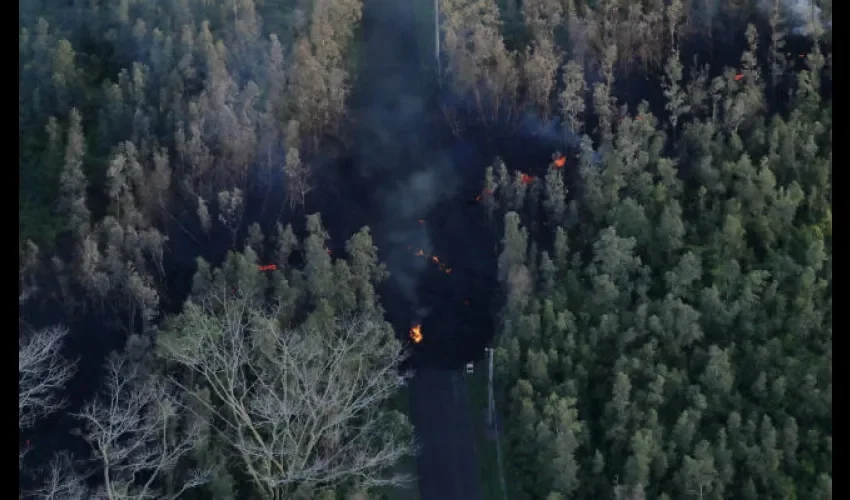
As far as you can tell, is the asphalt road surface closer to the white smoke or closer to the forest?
the forest

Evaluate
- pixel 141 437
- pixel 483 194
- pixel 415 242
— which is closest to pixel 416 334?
pixel 415 242

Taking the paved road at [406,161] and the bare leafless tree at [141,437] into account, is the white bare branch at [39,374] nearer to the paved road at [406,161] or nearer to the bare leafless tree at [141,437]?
the bare leafless tree at [141,437]

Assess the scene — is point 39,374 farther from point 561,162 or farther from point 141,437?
point 561,162

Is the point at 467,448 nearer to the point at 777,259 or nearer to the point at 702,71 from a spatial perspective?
the point at 777,259

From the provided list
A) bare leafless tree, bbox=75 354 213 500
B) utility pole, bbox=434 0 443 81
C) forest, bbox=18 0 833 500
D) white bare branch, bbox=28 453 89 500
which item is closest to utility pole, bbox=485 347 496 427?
forest, bbox=18 0 833 500

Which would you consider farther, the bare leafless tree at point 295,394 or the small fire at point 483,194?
the small fire at point 483,194

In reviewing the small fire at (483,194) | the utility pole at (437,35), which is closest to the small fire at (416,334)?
the small fire at (483,194)
